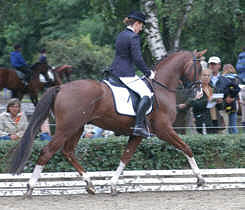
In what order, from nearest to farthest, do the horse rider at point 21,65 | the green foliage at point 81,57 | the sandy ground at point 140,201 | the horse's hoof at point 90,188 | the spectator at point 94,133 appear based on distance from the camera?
the sandy ground at point 140,201 → the horse's hoof at point 90,188 → the spectator at point 94,133 → the horse rider at point 21,65 → the green foliage at point 81,57

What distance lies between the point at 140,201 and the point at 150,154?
149 cm

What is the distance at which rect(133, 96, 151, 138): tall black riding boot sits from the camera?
25.2 feet

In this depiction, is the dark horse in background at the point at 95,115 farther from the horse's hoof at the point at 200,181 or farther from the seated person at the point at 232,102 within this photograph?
the seated person at the point at 232,102

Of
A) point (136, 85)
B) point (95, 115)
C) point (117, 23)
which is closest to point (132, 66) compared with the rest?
point (136, 85)

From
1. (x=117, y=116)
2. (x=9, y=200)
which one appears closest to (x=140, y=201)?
(x=117, y=116)

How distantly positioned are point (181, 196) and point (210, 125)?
272 centimetres

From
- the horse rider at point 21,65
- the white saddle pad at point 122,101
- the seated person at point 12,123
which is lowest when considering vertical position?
the horse rider at point 21,65

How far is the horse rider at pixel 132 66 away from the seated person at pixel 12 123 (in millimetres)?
2308

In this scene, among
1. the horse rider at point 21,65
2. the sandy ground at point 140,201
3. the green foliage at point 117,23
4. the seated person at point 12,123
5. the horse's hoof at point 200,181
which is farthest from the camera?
the horse rider at point 21,65

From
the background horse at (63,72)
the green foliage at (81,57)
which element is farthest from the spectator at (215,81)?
the background horse at (63,72)

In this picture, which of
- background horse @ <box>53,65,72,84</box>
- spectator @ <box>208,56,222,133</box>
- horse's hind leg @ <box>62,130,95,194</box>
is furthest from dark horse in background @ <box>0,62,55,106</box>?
horse's hind leg @ <box>62,130,95,194</box>

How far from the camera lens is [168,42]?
13891mm

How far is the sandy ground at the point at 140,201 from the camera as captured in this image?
6.83 metres

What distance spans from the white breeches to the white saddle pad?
0.11 m
